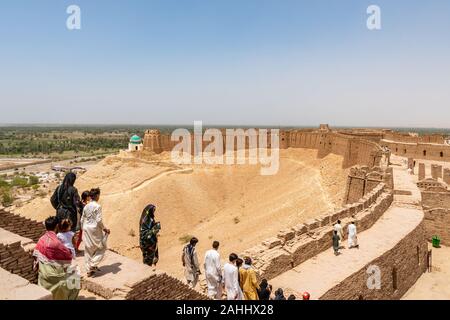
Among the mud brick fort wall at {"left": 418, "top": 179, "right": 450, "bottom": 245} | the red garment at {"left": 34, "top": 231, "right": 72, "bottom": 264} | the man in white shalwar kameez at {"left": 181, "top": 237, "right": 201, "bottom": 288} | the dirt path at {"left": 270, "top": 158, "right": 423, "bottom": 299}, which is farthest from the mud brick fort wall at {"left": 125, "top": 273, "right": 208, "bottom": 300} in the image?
the mud brick fort wall at {"left": 418, "top": 179, "right": 450, "bottom": 245}

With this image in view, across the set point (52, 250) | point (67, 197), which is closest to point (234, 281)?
point (52, 250)

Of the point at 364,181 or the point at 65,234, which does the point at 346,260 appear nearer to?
the point at 65,234

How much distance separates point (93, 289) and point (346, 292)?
20.1ft

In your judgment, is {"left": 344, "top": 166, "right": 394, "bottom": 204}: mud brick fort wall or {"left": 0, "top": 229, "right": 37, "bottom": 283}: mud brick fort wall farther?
{"left": 344, "top": 166, "right": 394, "bottom": 204}: mud brick fort wall

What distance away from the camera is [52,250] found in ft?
15.7

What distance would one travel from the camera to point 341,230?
419 inches

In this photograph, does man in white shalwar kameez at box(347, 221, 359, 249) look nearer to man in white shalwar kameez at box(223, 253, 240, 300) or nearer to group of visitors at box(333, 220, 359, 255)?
group of visitors at box(333, 220, 359, 255)

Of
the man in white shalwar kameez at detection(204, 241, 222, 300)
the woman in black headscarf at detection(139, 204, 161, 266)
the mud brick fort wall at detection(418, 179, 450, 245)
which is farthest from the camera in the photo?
the mud brick fort wall at detection(418, 179, 450, 245)

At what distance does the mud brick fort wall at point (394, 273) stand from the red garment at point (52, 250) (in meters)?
5.57

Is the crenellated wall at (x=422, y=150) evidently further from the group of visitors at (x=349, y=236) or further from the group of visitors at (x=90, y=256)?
the group of visitors at (x=90, y=256)

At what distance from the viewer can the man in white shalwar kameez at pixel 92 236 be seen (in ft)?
19.2

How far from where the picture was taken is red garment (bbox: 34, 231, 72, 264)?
15.7 ft

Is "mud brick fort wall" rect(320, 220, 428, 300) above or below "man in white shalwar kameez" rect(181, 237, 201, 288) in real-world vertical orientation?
below
